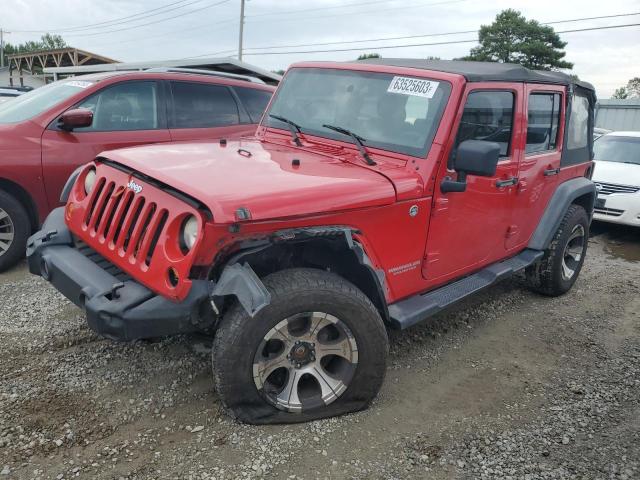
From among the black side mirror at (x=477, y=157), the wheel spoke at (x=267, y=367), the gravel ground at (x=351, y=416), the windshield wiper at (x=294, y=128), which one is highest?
the windshield wiper at (x=294, y=128)

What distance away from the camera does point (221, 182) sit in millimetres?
2580

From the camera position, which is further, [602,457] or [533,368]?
[533,368]

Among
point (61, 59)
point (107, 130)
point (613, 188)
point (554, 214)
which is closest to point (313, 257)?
point (554, 214)

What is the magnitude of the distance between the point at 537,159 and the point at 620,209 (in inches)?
170

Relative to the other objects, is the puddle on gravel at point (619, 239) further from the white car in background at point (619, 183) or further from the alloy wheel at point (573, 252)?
the alloy wheel at point (573, 252)

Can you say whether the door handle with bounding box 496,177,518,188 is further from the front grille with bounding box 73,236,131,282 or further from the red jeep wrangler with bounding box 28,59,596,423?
the front grille with bounding box 73,236,131,282

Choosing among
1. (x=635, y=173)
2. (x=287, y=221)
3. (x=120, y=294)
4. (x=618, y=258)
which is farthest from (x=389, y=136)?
(x=635, y=173)

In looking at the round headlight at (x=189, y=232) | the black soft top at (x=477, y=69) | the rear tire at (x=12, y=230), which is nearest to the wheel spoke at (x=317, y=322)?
the round headlight at (x=189, y=232)

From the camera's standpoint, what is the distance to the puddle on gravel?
6.98 metres

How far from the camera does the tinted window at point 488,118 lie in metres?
3.40

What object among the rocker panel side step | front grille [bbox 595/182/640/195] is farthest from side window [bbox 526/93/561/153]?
front grille [bbox 595/182/640/195]

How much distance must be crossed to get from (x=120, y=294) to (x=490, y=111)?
2.67 m

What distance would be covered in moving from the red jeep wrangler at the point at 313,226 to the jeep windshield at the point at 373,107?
0.03 ft

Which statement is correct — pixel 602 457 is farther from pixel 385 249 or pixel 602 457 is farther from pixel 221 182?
pixel 221 182
